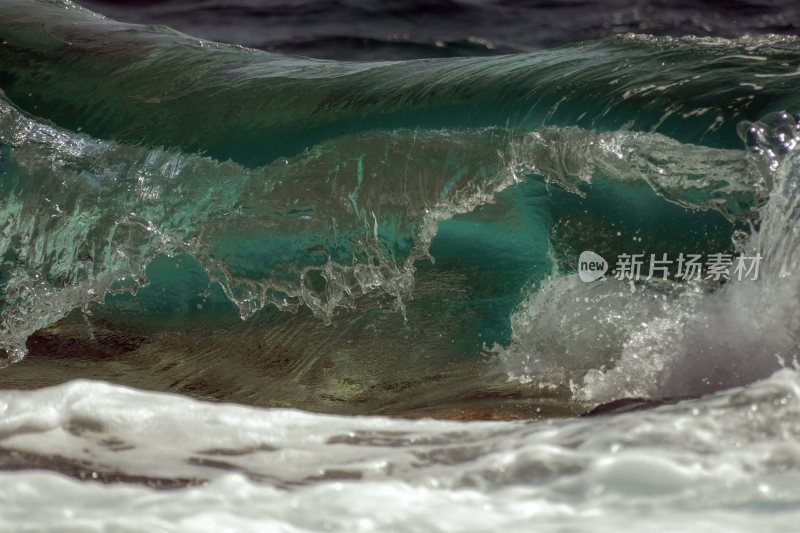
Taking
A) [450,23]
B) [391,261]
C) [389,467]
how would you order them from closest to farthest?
[389,467], [391,261], [450,23]

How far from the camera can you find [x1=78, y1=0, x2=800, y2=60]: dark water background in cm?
530

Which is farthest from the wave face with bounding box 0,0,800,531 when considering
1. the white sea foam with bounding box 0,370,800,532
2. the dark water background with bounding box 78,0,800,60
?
the dark water background with bounding box 78,0,800,60

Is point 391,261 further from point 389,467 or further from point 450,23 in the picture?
point 450,23

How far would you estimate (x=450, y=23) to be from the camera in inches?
215

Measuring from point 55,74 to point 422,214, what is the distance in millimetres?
1206

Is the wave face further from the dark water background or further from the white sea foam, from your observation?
the dark water background

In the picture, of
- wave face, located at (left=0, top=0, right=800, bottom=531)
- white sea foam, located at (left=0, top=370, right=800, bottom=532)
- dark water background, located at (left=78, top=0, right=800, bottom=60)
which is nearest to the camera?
white sea foam, located at (left=0, top=370, right=800, bottom=532)

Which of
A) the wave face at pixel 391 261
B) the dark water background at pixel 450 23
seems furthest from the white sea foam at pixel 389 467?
the dark water background at pixel 450 23

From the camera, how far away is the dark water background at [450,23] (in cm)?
530

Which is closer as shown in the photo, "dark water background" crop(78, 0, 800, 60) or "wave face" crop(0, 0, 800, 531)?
"wave face" crop(0, 0, 800, 531)

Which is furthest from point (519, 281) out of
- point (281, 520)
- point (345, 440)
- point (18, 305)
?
point (281, 520)

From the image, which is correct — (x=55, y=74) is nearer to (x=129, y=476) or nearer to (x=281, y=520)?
(x=129, y=476)

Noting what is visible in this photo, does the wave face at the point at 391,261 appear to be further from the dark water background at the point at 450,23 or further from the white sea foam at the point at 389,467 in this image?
the dark water background at the point at 450,23

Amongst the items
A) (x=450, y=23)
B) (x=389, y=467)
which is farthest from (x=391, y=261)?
(x=450, y=23)
